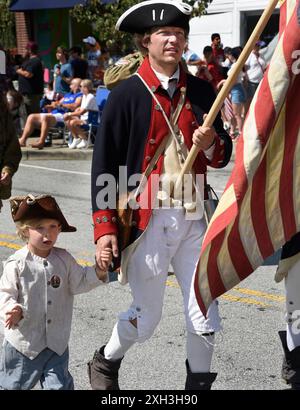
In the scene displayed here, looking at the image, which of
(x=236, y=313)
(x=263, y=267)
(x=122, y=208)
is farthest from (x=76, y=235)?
(x=122, y=208)

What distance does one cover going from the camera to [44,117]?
571 inches

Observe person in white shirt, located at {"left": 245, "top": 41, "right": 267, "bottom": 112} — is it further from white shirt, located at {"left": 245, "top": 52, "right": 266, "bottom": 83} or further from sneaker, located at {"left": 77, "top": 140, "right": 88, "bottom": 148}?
sneaker, located at {"left": 77, "top": 140, "right": 88, "bottom": 148}

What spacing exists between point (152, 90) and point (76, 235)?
14.4 feet

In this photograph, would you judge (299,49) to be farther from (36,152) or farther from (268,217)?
(36,152)

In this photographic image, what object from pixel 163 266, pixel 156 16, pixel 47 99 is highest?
pixel 156 16

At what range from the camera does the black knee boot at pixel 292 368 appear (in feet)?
14.5

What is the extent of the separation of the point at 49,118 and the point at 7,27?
1871cm

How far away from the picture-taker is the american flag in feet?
12.1

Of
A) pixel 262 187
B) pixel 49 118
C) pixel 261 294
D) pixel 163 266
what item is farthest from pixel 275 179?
pixel 49 118

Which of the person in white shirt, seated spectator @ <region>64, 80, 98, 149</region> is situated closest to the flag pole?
seated spectator @ <region>64, 80, 98, 149</region>

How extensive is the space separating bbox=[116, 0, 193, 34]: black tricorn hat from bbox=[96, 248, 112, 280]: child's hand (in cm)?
112

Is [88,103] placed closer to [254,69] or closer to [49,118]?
[49,118]

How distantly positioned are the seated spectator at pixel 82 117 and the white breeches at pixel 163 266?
10315 mm

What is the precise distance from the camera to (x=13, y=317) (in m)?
3.78
